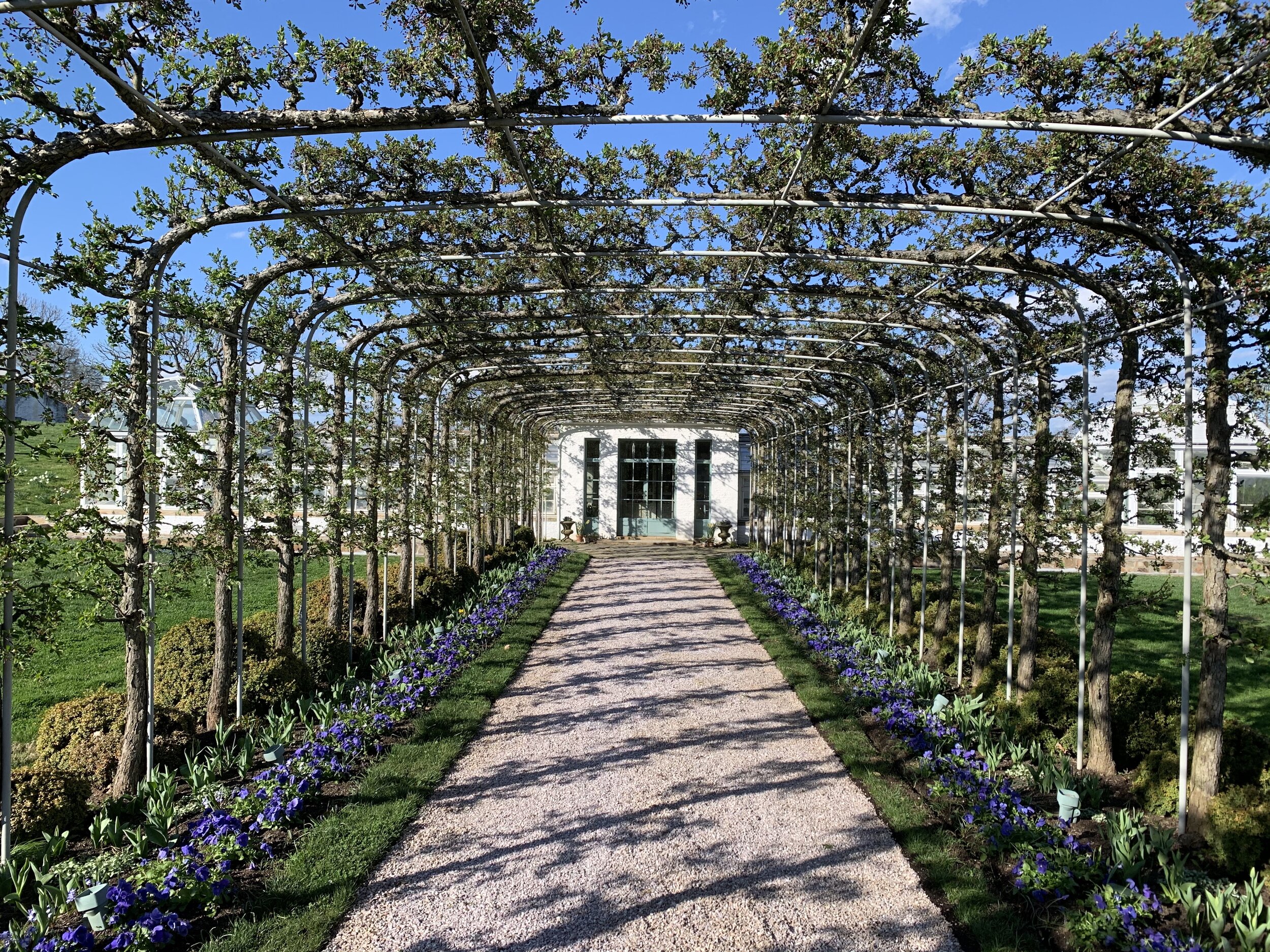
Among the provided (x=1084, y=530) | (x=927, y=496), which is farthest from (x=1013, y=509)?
(x=927, y=496)

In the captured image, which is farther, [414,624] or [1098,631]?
[414,624]

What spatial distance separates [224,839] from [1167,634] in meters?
11.4

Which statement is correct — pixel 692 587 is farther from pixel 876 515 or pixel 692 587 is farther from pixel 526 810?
pixel 526 810

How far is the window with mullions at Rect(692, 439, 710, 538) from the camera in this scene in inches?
906

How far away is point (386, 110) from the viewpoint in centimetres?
342

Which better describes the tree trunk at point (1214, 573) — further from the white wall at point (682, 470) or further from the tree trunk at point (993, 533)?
the white wall at point (682, 470)

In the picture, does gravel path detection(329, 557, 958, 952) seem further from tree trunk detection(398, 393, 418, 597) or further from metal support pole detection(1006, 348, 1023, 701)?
tree trunk detection(398, 393, 418, 597)

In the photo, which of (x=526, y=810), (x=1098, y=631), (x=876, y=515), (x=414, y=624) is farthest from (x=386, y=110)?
(x=876, y=515)

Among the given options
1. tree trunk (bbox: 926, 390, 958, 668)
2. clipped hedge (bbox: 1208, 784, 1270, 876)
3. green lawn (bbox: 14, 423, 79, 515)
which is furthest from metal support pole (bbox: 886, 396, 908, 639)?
green lawn (bbox: 14, 423, 79, 515)

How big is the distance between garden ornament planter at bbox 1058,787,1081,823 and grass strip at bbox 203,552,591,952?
3522mm

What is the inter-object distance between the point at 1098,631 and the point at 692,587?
8.78 m

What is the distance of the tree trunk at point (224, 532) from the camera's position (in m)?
5.07

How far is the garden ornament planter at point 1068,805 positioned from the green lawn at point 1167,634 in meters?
1.11

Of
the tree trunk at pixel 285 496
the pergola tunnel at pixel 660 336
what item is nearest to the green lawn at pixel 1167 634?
the pergola tunnel at pixel 660 336
